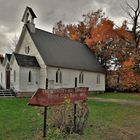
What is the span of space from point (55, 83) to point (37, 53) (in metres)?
4.37

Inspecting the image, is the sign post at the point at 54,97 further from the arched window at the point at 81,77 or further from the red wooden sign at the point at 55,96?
the arched window at the point at 81,77

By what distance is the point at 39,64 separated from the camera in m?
35.6

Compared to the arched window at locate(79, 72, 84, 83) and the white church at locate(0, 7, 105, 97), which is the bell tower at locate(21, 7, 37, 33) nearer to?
the white church at locate(0, 7, 105, 97)

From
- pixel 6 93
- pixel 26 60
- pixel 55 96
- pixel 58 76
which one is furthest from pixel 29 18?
pixel 55 96

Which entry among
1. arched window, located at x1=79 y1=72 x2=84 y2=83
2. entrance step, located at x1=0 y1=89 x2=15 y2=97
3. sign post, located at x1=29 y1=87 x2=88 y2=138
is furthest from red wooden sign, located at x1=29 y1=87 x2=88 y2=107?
arched window, located at x1=79 y1=72 x2=84 y2=83

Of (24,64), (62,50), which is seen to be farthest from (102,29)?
(24,64)

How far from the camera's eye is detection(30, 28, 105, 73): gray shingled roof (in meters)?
36.4

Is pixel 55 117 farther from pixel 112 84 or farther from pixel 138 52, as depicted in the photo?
pixel 112 84

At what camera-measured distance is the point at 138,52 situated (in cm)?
2883

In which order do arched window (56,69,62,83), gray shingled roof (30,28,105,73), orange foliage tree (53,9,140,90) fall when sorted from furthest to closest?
1. orange foliage tree (53,9,140,90)
2. arched window (56,69,62,83)
3. gray shingled roof (30,28,105,73)

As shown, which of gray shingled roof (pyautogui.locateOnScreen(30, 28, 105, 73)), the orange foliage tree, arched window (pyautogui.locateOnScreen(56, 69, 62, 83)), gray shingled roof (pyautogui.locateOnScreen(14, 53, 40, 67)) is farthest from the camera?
the orange foliage tree

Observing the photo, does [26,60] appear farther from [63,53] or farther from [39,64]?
[63,53]

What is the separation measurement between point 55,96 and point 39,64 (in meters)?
25.7

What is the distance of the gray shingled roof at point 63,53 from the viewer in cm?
3641
